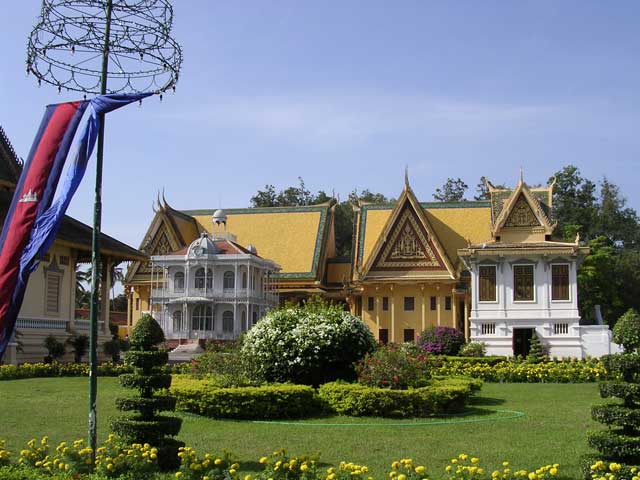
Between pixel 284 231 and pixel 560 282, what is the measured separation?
19335 mm

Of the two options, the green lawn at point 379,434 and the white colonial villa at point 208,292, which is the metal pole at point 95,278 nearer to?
the green lawn at point 379,434

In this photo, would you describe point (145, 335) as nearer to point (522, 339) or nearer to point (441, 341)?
point (441, 341)

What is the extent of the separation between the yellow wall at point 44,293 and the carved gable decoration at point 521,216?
740 inches

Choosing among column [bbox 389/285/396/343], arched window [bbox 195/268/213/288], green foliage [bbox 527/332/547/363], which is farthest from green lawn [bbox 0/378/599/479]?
column [bbox 389/285/396/343]

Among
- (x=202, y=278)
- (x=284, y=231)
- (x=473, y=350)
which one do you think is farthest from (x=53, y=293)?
(x=284, y=231)

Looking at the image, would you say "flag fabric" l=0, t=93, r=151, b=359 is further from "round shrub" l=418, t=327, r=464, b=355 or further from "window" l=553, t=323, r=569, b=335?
"window" l=553, t=323, r=569, b=335

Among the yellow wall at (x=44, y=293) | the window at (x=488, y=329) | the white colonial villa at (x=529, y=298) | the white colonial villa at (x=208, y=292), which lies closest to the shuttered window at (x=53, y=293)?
the yellow wall at (x=44, y=293)

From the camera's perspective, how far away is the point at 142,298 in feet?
157

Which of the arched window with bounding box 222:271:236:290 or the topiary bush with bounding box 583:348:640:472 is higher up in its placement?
the arched window with bounding box 222:271:236:290

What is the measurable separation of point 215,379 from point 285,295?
31.0 meters

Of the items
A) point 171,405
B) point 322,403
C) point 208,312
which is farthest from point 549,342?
point 171,405

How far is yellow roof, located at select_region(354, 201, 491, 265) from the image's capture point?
44.9 metres

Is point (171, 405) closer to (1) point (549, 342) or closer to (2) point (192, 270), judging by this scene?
(1) point (549, 342)

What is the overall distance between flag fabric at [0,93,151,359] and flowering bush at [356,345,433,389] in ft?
28.4
